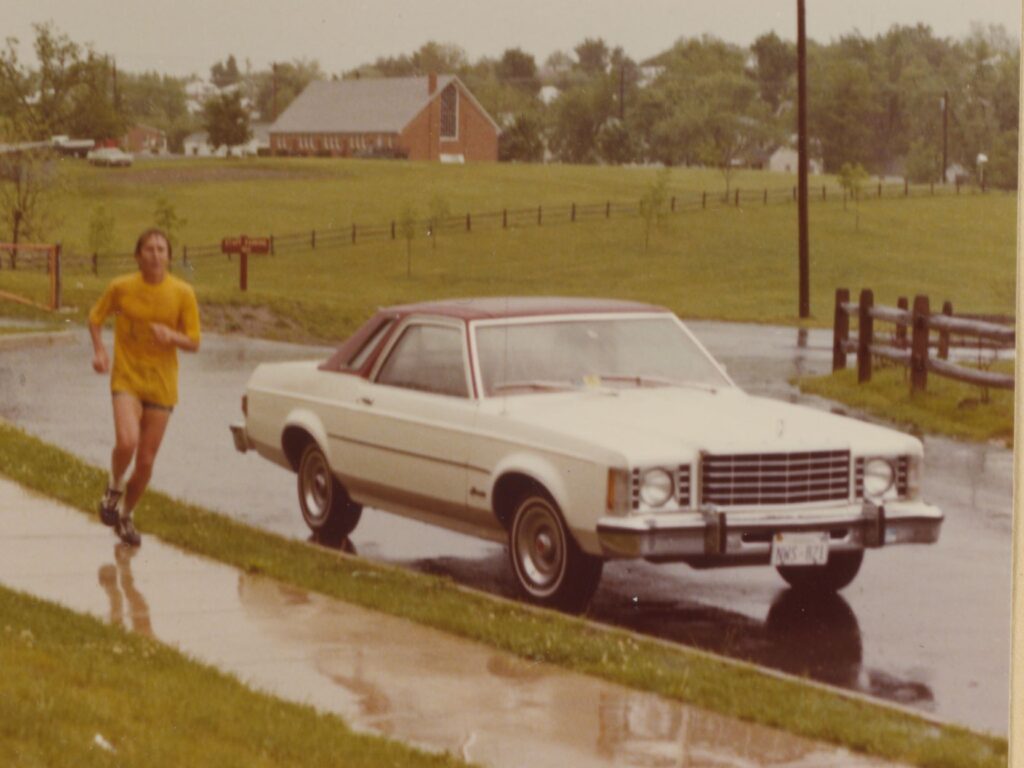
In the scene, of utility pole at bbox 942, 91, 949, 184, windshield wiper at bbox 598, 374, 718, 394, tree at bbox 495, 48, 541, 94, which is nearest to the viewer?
utility pole at bbox 942, 91, 949, 184

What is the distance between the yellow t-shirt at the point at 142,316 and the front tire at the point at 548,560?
76.0 inches

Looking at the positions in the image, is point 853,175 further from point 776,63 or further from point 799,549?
point 776,63

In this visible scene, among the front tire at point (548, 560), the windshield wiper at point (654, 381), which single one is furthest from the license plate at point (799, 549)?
the windshield wiper at point (654, 381)

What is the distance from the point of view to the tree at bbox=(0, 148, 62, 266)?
1021 centimetres

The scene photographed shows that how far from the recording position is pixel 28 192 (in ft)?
47.8

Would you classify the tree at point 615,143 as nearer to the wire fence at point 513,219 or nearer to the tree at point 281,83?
the tree at point 281,83

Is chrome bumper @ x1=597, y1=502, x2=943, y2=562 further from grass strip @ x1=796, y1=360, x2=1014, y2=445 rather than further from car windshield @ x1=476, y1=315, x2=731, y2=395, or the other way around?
grass strip @ x1=796, y1=360, x2=1014, y2=445

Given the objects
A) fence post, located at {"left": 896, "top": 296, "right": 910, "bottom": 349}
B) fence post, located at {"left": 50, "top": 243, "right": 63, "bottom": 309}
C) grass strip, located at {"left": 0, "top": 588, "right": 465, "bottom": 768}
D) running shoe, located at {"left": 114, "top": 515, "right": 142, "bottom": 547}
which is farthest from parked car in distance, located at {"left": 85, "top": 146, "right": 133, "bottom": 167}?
fence post, located at {"left": 896, "top": 296, "right": 910, "bottom": 349}

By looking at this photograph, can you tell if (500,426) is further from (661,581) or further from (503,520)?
(661,581)

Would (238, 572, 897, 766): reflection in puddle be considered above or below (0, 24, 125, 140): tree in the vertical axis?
below

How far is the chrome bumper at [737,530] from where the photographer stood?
9992mm

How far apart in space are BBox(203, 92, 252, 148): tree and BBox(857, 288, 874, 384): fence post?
Answer: 39.7ft

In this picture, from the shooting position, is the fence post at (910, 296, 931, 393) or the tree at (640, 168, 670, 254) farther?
the tree at (640, 168, 670, 254)

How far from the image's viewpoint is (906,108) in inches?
366
